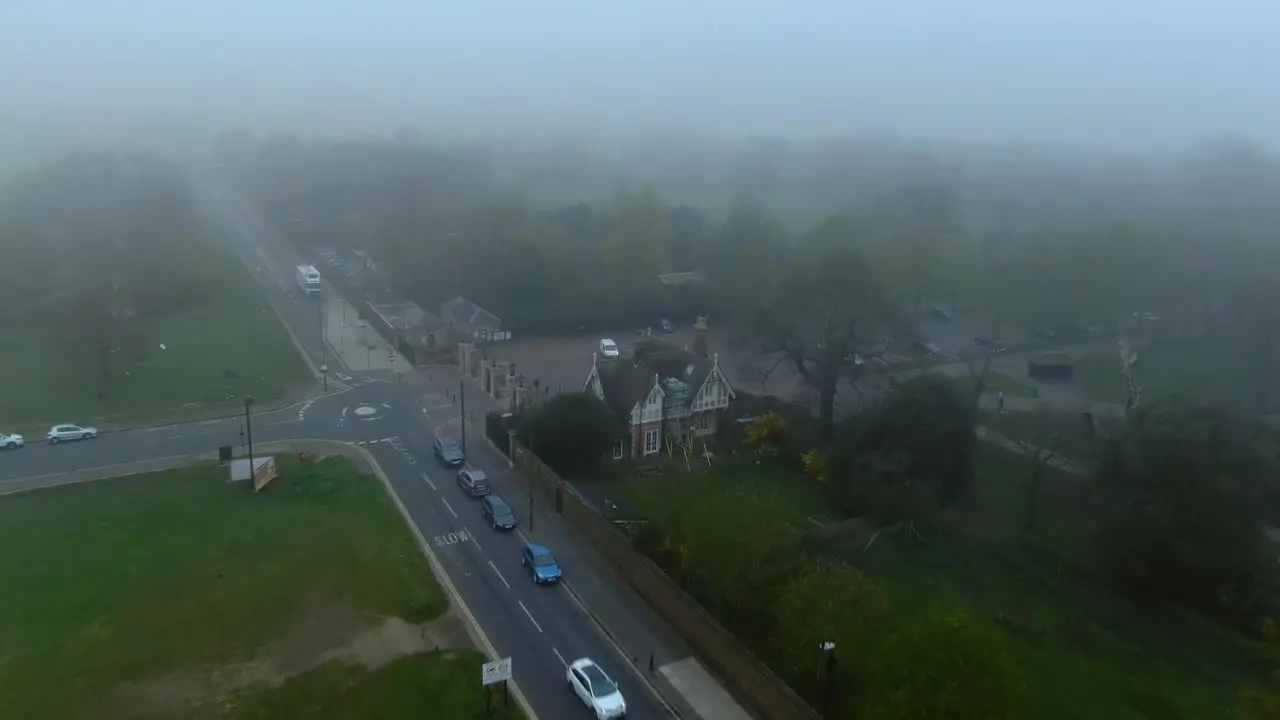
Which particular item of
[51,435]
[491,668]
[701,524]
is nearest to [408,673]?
[491,668]

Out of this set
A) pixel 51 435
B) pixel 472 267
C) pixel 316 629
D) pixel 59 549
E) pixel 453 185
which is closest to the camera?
pixel 316 629

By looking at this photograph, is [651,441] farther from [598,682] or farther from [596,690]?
[596,690]

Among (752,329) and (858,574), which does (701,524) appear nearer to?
(858,574)

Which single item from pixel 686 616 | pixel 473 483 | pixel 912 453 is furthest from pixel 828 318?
pixel 686 616

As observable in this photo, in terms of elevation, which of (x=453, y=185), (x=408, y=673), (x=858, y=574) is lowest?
(x=408, y=673)

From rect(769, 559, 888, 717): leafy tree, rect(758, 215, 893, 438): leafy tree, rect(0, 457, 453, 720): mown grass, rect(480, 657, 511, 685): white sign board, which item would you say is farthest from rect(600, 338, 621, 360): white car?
rect(480, 657, 511, 685): white sign board
